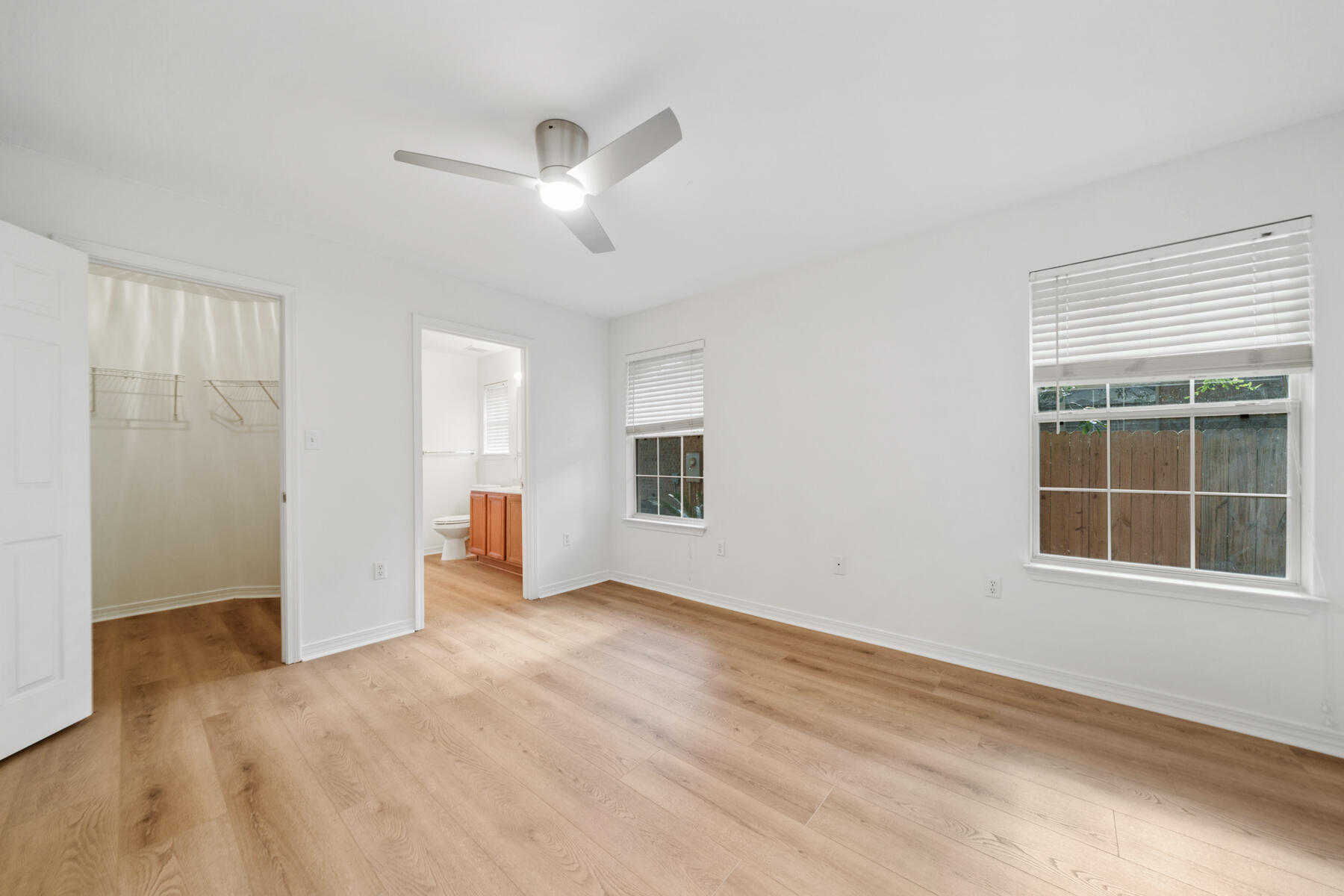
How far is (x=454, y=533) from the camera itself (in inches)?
234

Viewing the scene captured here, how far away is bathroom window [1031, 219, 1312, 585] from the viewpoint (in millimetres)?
2209

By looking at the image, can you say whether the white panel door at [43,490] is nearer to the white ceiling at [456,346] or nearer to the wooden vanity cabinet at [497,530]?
the wooden vanity cabinet at [497,530]

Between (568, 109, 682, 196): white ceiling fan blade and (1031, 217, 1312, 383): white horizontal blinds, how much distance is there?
2.24m

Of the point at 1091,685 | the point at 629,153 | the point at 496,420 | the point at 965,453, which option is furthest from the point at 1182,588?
the point at 496,420

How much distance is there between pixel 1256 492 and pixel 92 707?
5496 millimetres

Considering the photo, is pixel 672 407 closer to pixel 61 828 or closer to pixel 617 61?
pixel 617 61

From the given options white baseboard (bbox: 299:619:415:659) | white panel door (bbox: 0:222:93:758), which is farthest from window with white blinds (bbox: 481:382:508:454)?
A: white panel door (bbox: 0:222:93:758)

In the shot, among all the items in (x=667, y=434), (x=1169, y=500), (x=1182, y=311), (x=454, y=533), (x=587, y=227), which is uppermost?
(x=587, y=227)

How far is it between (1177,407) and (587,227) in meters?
2.95

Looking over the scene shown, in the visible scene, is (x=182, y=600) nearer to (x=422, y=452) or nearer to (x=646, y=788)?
(x=422, y=452)

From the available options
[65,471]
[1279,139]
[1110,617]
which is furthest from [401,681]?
[1279,139]

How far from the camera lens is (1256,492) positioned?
2.27m

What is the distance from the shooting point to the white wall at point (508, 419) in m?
6.38

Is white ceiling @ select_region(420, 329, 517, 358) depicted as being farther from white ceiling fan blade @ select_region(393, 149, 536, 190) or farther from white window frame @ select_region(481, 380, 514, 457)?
white ceiling fan blade @ select_region(393, 149, 536, 190)
